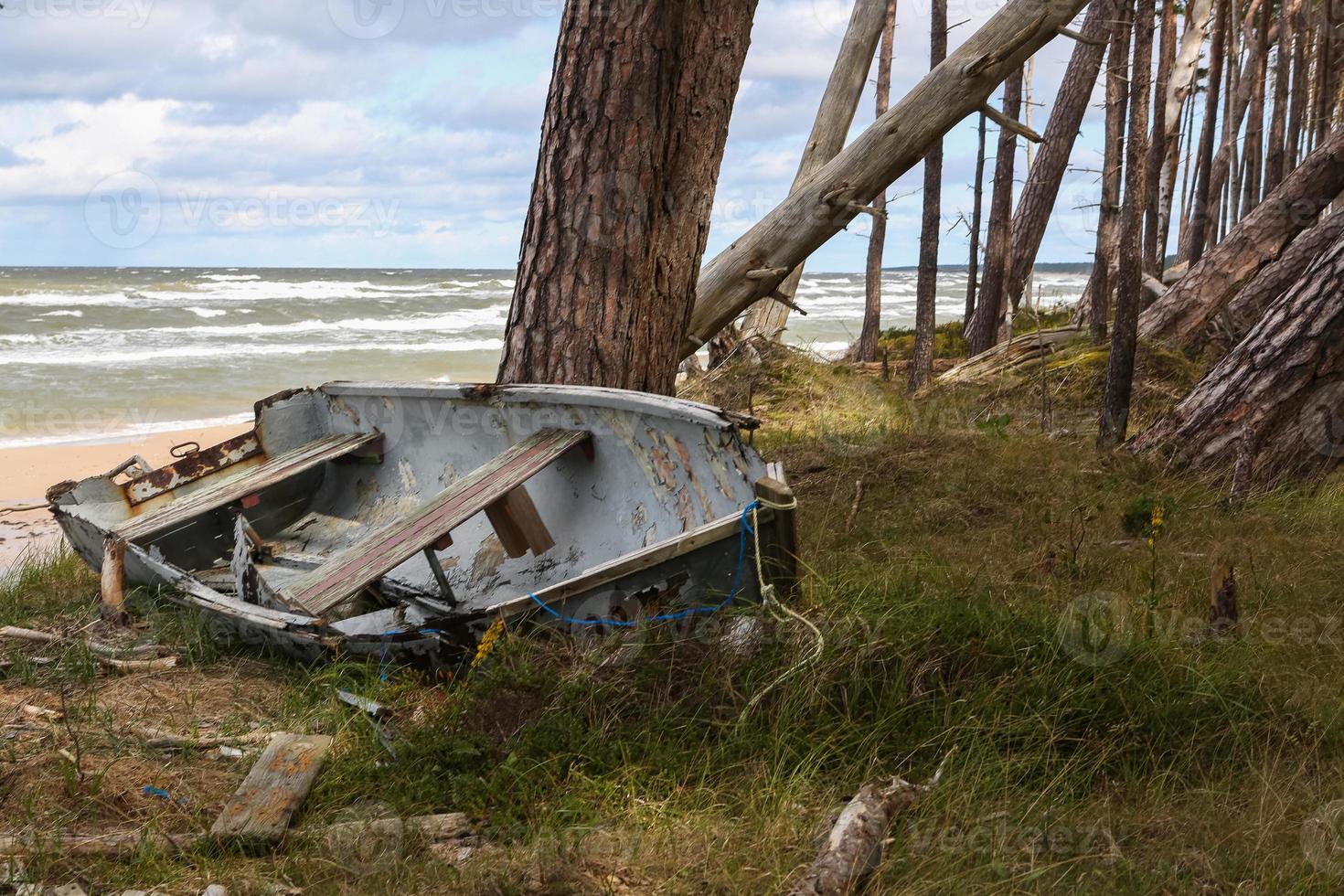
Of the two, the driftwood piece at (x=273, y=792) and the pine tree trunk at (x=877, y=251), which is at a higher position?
the pine tree trunk at (x=877, y=251)

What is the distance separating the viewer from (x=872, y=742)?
345cm

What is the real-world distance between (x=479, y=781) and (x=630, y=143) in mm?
3701

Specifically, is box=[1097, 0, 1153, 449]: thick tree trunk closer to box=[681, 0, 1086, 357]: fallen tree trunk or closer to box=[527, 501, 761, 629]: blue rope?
box=[681, 0, 1086, 357]: fallen tree trunk

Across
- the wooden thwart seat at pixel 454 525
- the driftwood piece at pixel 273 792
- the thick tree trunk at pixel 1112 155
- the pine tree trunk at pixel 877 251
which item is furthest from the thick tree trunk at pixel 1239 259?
the driftwood piece at pixel 273 792

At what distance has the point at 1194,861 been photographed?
9.30ft

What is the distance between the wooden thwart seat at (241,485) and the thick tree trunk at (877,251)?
8608mm

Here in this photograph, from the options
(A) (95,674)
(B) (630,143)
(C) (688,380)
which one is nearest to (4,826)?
(A) (95,674)

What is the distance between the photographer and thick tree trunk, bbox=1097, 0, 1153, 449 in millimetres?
7188

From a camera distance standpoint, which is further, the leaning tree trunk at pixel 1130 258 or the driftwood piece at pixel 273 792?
the leaning tree trunk at pixel 1130 258

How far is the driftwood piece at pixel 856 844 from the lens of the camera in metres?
2.72

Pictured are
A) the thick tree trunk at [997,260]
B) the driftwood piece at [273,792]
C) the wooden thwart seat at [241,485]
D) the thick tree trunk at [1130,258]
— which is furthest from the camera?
the thick tree trunk at [997,260]

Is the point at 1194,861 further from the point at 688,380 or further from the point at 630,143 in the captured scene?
the point at 688,380

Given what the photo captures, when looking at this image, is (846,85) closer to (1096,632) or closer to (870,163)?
(870,163)

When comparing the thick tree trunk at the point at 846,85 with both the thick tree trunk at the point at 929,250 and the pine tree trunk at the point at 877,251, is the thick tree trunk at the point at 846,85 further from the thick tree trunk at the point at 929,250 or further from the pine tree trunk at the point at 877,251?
the pine tree trunk at the point at 877,251
